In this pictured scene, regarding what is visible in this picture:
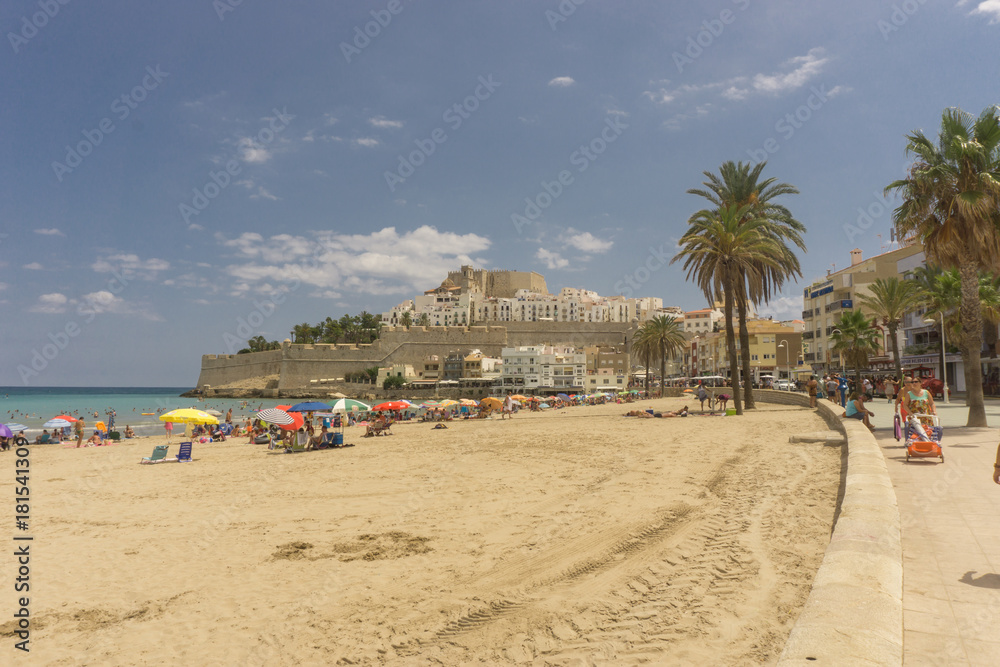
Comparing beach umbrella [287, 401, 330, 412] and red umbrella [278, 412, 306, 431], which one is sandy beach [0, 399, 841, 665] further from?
beach umbrella [287, 401, 330, 412]

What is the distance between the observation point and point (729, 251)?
22.2m

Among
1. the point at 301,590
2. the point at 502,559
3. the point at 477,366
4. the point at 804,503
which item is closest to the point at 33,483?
the point at 301,590

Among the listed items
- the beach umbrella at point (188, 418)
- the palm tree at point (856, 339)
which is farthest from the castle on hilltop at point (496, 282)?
the beach umbrella at point (188, 418)

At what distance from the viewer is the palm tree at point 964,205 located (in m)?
12.3

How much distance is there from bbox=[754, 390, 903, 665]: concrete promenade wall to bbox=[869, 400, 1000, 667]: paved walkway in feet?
0.58

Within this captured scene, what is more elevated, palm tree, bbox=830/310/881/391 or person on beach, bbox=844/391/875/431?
palm tree, bbox=830/310/881/391

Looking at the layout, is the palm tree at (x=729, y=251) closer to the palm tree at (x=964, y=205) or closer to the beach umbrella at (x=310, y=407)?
the palm tree at (x=964, y=205)

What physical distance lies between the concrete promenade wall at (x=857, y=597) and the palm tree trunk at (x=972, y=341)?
33.0 feet

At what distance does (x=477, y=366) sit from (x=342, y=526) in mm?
87679

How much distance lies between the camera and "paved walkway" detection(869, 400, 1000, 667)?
2807mm

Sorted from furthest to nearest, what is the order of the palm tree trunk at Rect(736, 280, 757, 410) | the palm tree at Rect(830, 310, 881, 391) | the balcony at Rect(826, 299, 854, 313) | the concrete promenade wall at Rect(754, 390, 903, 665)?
the balcony at Rect(826, 299, 854, 313)
the palm tree at Rect(830, 310, 881, 391)
the palm tree trunk at Rect(736, 280, 757, 410)
the concrete promenade wall at Rect(754, 390, 903, 665)

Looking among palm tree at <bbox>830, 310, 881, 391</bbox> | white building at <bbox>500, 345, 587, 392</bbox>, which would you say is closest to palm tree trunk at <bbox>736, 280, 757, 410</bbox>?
palm tree at <bbox>830, 310, 881, 391</bbox>

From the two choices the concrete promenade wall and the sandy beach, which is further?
the sandy beach

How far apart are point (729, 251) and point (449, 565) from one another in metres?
19.9
